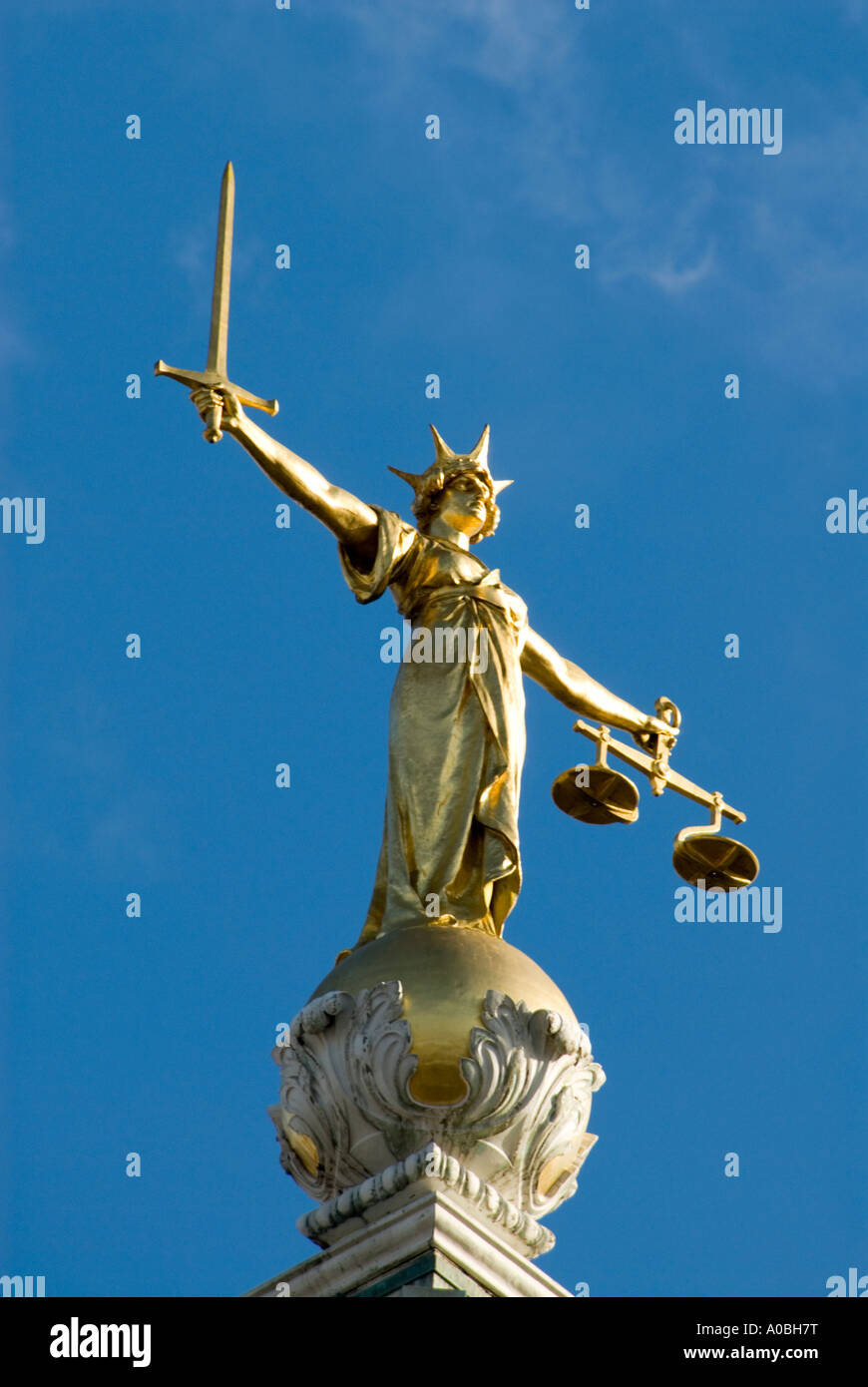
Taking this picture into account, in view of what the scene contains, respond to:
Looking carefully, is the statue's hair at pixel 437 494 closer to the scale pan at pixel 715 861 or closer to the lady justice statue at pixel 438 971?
the lady justice statue at pixel 438 971

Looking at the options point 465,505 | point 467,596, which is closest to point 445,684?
point 467,596

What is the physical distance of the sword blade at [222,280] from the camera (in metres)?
22.3

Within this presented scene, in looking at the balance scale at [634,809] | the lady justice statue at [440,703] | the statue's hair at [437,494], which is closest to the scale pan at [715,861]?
the balance scale at [634,809]

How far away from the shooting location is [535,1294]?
2116 cm

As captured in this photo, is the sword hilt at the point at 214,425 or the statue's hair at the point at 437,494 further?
the statue's hair at the point at 437,494

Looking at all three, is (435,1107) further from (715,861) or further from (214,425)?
(214,425)

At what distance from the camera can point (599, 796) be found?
24.9 meters

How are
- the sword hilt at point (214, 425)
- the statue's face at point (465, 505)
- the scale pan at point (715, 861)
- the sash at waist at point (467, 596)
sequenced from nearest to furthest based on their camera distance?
1. the sword hilt at point (214, 425)
2. the sash at waist at point (467, 596)
3. the statue's face at point (465, 505)
4. the scale pan at point (715, 861)

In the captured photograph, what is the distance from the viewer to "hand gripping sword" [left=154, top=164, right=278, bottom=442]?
22312 millimetres

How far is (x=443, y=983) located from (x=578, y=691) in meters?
4.01

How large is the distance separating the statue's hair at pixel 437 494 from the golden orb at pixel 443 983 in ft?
11.4

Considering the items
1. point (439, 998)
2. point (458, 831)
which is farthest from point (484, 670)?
point (439, 998)
